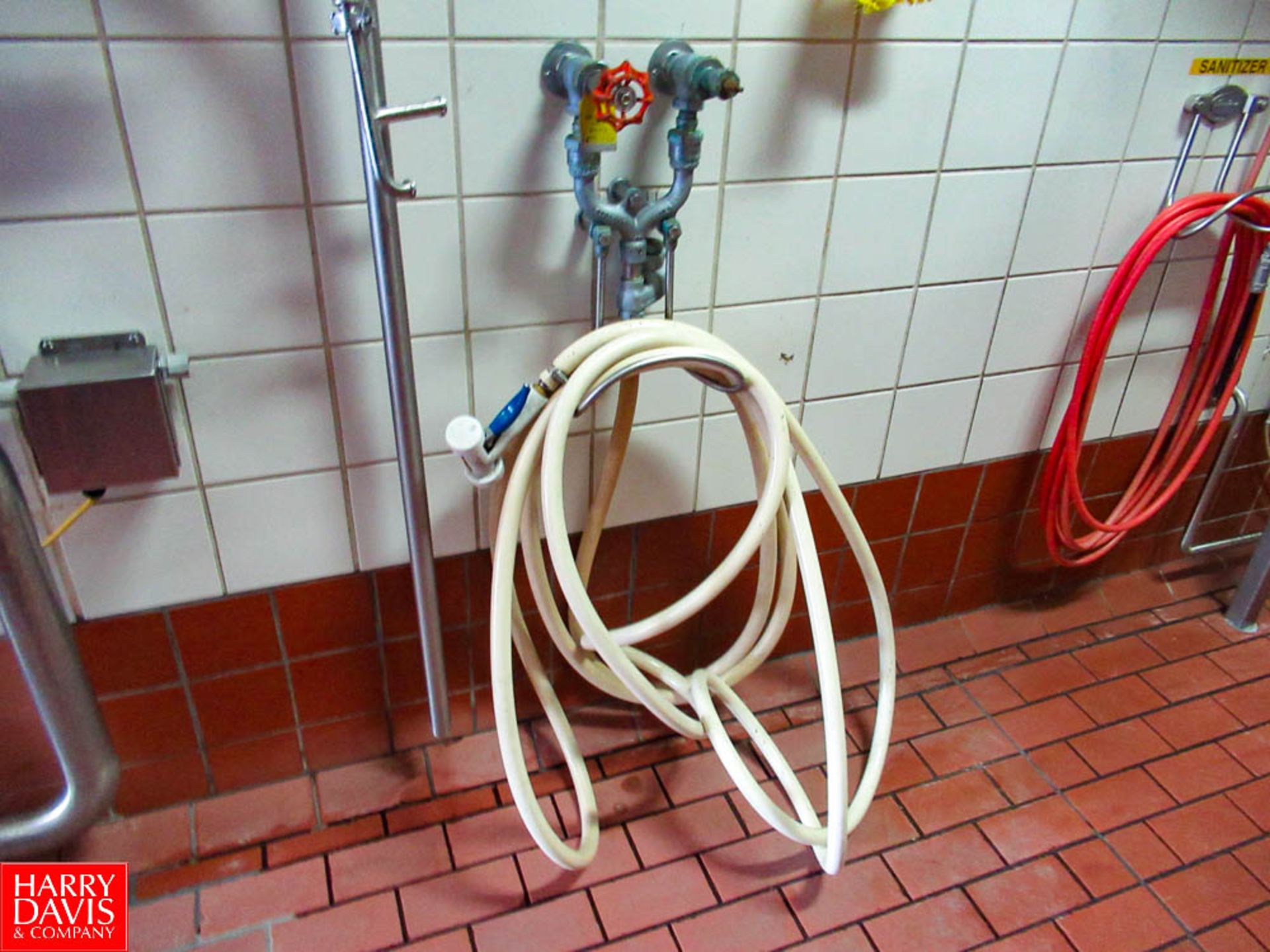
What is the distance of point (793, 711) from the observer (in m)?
1.62

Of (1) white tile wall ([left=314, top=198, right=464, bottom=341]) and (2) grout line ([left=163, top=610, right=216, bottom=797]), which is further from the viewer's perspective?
(2) grout line ([left=163, top=610, right=216, bottom=797])

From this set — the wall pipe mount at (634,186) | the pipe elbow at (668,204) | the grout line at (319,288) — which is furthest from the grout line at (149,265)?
the pipe elbow at (668,204)

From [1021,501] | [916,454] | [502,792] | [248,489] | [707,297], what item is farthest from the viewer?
[1021,501]

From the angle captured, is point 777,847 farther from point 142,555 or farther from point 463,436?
point 142,555

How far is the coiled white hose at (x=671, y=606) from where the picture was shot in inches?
43.4

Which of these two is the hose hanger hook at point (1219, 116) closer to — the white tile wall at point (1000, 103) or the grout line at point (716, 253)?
the white tile wall at point (1000, 103)

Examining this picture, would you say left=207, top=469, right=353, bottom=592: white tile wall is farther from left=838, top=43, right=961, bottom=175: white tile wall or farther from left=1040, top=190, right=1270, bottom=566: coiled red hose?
left=1040, top=190, right=1270, bottom=566: coiled red hose

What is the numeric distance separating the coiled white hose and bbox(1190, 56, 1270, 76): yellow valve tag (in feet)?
2.95

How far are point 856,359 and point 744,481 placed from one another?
0.89ft

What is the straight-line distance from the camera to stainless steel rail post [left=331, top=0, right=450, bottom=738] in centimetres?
89

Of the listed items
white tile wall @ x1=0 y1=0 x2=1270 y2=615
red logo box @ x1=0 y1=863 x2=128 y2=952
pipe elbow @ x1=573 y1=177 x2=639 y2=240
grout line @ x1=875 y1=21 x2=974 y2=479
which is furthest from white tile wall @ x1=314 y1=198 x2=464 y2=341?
red logo box @ x1=0 y1=863 x2=128 y2=952

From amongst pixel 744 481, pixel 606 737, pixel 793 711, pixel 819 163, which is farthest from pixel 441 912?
pixel 819 163

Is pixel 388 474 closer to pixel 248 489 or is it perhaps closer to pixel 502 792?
pixel 248 489

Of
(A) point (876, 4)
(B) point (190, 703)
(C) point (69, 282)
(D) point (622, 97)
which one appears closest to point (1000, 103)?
(A) point (876, 4)
